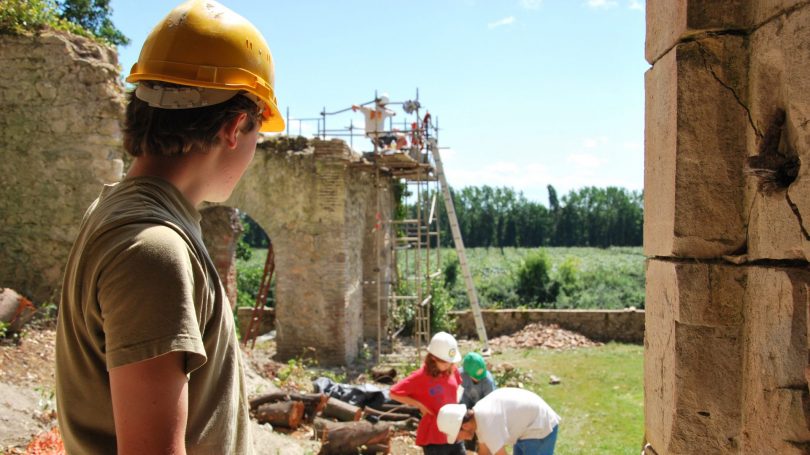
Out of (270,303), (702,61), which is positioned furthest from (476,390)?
(270,303)

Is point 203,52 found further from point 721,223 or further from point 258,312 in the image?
point 258,312

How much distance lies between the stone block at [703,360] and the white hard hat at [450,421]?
335cm

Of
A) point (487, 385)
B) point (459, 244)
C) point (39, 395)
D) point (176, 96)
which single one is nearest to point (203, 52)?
point (176, 96)

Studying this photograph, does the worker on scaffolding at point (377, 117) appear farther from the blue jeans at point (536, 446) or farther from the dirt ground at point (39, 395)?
the blue jeans at point (536, 446)

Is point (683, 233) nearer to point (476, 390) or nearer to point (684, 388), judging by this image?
point (684, 388)

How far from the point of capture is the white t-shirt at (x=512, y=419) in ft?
16.8

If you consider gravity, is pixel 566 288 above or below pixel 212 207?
below

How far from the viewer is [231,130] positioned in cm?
150

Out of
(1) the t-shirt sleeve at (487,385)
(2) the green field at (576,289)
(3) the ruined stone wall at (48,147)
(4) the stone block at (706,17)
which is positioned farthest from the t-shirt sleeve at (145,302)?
(2) the green field at (576,289)

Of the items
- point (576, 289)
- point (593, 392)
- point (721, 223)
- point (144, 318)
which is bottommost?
point (593, 392)

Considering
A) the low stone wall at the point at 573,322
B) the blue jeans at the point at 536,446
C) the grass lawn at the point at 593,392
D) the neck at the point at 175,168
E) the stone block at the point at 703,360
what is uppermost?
the neck at the point at 175,168

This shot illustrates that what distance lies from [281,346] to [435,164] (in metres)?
6.56

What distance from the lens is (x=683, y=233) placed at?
6.51 ft

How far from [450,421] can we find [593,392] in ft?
24.4
